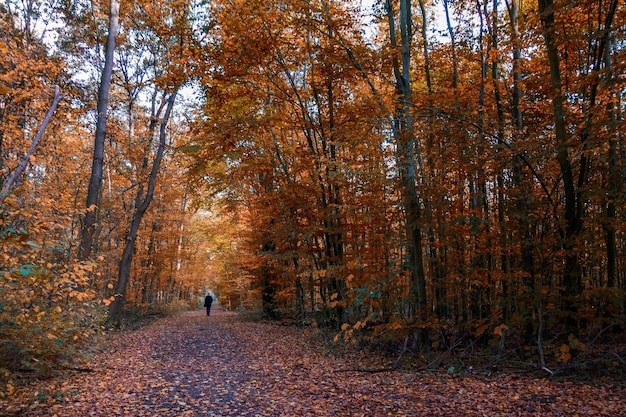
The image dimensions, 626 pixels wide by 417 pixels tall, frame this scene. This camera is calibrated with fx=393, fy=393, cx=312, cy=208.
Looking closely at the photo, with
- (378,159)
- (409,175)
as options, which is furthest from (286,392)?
(378,159)

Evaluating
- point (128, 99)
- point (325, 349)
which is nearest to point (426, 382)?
point (325, 349)

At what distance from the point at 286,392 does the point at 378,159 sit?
17.3 feet

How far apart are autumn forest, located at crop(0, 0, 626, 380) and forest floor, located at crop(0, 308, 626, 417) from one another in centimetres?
67

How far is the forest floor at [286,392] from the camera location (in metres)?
4.81

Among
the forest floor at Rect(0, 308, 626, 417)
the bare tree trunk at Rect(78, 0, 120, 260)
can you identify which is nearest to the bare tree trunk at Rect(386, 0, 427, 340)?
the forest floor at Rect(0, 308, 626, 417)

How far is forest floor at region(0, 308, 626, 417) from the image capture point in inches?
189

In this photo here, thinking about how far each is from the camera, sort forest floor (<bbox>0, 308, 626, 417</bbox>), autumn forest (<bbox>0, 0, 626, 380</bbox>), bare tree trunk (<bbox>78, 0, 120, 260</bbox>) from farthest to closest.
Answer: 1. bare tree trunk (<bbox>78, 0, 120, 260</bbox>)
2. autumn forest (<bbox>0, 0, 626, 380</bbox>)
3. forest floor (<bbox>0, 308, 626, 417</bbox>)

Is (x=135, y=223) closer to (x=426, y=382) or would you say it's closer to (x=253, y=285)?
(x=253, y=285)

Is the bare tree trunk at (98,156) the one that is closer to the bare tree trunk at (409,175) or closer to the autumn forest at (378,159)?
the autumn forest at (378,159)

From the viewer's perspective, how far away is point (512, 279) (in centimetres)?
754

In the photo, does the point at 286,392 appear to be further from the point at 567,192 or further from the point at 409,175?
the point at 567,192

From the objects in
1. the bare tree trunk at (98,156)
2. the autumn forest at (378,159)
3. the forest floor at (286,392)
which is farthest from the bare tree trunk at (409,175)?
the bare tree trunk at (98,156)

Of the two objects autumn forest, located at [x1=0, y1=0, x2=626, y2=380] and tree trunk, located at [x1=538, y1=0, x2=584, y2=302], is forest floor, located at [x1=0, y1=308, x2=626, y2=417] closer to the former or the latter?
autumn forest, located at [x1=0, y1=0, x2=626, y2=380]

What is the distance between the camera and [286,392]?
19.0 feet
